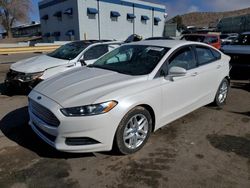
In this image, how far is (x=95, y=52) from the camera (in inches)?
282

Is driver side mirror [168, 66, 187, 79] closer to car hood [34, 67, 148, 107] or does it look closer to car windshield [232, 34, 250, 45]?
car hood [34, 67, 148, 107]

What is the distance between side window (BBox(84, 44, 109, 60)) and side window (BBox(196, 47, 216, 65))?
127 inches

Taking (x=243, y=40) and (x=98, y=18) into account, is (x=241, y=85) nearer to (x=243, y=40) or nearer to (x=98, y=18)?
(x=243, y=40)

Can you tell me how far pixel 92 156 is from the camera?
3541 millimetres

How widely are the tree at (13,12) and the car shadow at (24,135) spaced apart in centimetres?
4666

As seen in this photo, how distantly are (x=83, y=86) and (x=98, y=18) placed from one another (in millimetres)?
27638

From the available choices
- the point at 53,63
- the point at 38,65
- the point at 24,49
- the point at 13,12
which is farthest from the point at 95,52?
the point at 13,12

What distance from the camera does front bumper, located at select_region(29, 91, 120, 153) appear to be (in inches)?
121

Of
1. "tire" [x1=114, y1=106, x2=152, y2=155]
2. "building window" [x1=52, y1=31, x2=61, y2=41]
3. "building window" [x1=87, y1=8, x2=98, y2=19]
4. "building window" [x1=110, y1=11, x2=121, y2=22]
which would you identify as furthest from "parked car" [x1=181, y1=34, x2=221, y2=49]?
"building window" [x1=52, y1=31, x2=61, y2=41]

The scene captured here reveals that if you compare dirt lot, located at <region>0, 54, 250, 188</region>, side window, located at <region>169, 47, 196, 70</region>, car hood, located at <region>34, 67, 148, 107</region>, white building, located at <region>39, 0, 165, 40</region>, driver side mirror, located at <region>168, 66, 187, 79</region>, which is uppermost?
white building, located at <region>39, 0, 165, 40</region>

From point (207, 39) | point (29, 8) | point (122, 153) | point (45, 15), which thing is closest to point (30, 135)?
point (122, 153)

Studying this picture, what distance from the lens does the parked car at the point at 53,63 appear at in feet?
19.8

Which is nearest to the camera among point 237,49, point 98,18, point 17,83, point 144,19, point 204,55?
point 204,55

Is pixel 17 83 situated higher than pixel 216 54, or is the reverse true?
pixel 216 54
